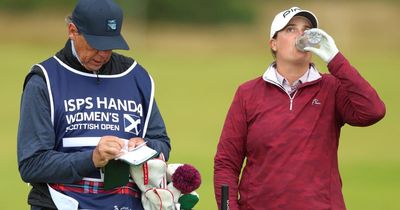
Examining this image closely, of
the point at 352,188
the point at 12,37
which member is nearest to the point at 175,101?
the point at 352,188

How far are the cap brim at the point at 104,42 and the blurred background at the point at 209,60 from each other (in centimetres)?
902

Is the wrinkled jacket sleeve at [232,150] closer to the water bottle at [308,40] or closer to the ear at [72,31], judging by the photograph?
the water bottle at [308,40]

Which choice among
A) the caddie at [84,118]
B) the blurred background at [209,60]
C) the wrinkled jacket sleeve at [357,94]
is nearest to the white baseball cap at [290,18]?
the wrinkled jacket sleeve at [357,94]

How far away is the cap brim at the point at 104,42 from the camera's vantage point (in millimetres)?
6500

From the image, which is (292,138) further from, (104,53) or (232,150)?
(104,53)

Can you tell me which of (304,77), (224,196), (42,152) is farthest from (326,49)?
(42,152)

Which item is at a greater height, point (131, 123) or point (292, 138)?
point (131, 123)

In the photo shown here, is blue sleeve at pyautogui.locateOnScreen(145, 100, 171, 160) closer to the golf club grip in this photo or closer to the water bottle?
the golf club grip

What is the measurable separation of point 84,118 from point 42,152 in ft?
1.00

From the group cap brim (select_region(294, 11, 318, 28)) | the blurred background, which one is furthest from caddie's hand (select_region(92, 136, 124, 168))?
the blurred background

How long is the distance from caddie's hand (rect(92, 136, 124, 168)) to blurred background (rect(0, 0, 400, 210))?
922 centimetres

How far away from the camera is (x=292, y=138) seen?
6898 mm

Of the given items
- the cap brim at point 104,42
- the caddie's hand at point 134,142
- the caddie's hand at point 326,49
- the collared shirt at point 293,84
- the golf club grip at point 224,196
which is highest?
the cap brim at point 104,42

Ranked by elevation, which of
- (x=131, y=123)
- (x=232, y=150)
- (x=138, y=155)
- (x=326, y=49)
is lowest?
(x=232, y=150)
